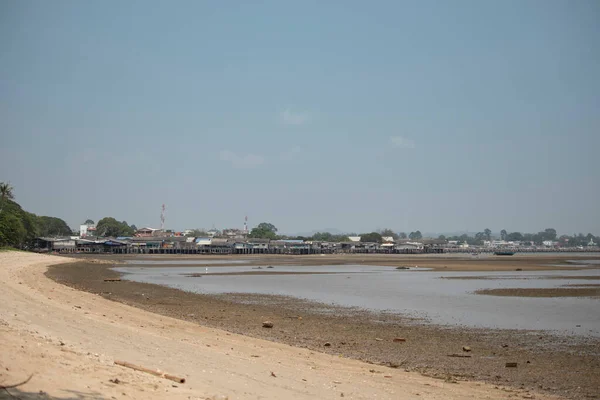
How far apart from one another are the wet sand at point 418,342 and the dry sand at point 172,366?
102 centimetres

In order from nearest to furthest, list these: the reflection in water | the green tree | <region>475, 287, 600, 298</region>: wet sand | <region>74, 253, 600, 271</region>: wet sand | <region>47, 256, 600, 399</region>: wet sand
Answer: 1. <region>47, 256, 600, 399</region>: wet sand
2. the reflection in water
3. <region>475, 287, 600, 298</region>: wet sand
4. the green tree
5. <region>74, 253, 600, 271</region>: wet sand

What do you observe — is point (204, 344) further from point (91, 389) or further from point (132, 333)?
point (91, 389)

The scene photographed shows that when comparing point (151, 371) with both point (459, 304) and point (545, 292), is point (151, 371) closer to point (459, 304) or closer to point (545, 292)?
point (459, 304)

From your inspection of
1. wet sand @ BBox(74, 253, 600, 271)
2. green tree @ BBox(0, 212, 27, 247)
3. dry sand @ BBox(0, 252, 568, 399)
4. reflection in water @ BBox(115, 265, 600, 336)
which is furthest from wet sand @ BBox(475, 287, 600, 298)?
green tree @ BBox(0, 212, 27, 247)

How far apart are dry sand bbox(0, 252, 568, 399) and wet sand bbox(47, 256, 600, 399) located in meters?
1.02

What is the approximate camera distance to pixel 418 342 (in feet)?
55.7

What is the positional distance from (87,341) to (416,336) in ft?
33.0

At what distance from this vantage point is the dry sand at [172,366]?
8180 millimetres

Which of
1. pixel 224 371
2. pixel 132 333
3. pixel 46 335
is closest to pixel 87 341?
pixel 46 335

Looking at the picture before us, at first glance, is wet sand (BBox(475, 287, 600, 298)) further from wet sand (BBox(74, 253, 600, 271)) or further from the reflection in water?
wet sand (BBox(74, 253, 600, 271))

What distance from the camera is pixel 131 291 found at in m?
31.4

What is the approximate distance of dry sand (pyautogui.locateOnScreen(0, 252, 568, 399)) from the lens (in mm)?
8180

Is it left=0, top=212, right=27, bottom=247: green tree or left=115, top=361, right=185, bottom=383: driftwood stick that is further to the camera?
left=0, top=212, right=27, bottom=247: green tree

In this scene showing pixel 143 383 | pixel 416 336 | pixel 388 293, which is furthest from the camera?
pixel 388 293
